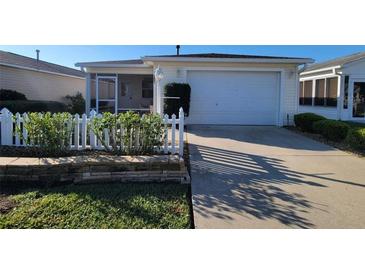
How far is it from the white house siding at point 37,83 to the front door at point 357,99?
57.1 feet

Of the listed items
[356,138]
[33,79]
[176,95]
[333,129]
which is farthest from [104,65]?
[356,138]

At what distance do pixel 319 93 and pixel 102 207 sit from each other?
1647 centimetres

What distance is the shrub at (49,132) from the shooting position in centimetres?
633

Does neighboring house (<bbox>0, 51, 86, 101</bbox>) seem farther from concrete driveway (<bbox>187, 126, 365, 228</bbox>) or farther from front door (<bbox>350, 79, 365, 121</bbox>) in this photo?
front door (<bbox>350, 79, 365, 121</bbox>)

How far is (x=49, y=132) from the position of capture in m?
6.32

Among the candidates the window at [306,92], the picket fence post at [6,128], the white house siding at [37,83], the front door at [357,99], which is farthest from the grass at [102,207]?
the window at [306,92]

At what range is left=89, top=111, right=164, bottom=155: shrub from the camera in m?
6.34

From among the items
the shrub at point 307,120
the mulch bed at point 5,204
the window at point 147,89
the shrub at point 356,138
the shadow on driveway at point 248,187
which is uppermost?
the window at point 147,89

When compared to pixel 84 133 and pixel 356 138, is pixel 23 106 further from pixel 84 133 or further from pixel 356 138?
pixel 356 138

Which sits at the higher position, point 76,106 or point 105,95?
point 105,95

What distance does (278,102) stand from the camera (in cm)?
1420

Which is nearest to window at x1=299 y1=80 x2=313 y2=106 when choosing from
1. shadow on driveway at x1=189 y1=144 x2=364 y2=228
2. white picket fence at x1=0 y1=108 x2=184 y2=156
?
shadow on driveway at x1=189 y1=144 x2=364 y2=228

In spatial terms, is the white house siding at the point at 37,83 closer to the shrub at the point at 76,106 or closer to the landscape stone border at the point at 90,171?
the shrub at the point at 76,106

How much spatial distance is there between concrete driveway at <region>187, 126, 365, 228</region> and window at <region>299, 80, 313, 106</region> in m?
10.7
